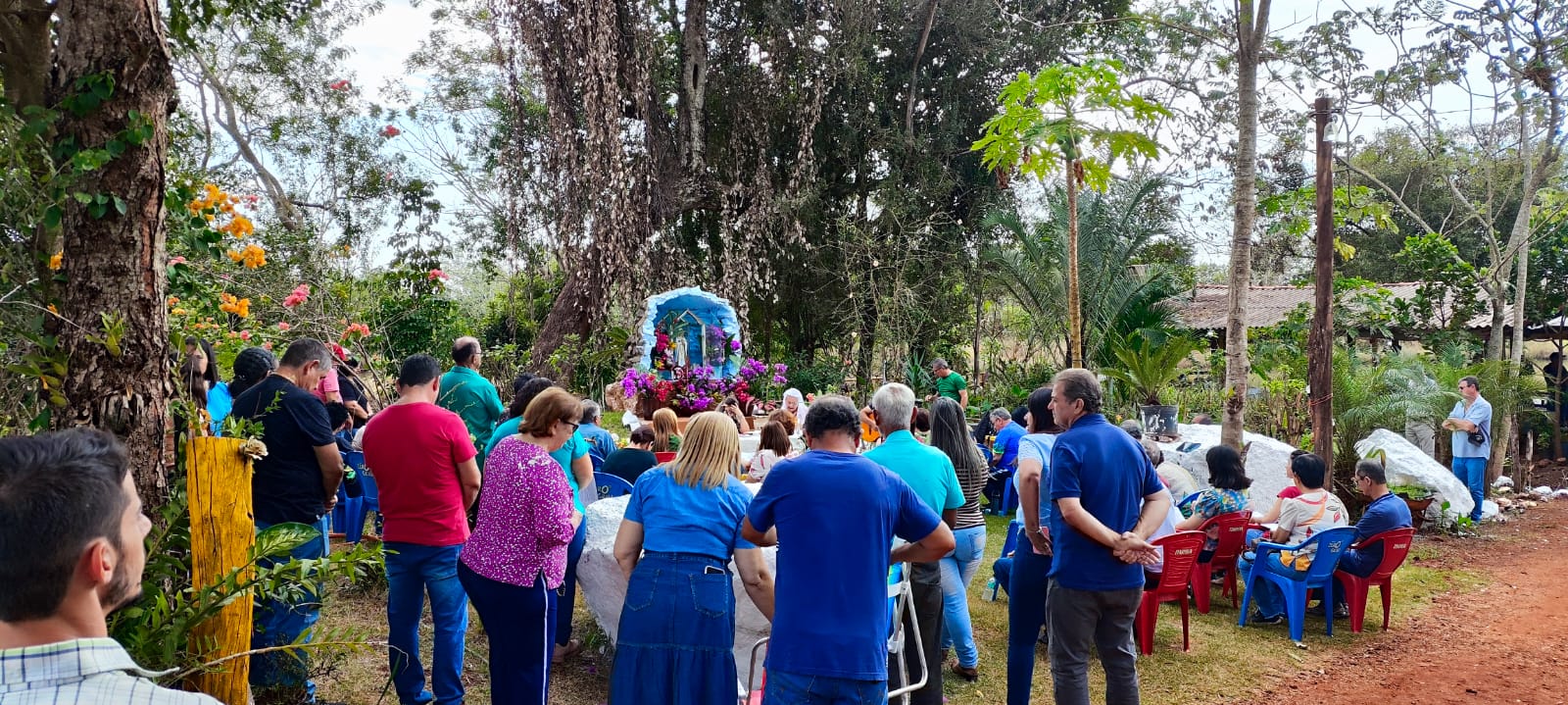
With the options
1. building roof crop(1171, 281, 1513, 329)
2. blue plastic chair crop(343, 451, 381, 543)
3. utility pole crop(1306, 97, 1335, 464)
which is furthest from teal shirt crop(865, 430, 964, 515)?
building roof crop(1171, 281, 1513, 329)

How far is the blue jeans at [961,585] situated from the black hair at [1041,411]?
0.68 m

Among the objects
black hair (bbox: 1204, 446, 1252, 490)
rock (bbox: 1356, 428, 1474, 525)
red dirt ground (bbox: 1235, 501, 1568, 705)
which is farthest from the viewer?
rock (bbox: 1356, 428, 1474, 525)

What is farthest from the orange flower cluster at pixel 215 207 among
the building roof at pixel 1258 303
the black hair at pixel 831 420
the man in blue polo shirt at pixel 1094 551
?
the building roof at pixel 1258 303

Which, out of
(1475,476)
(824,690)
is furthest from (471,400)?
(1475,476)

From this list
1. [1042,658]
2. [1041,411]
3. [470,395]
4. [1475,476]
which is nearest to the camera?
[1041,411]

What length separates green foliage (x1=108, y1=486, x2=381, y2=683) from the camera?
253 centimetres

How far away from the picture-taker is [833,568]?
9.12 feet

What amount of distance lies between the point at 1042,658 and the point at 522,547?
331 cm

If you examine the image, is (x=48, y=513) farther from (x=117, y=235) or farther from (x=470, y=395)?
(x=470, y=395)

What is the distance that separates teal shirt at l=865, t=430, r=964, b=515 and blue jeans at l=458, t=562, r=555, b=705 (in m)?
1.43

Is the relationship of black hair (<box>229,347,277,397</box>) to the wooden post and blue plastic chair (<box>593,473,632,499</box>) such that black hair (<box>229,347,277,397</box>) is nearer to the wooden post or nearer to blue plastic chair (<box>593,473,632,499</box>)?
the wooden post

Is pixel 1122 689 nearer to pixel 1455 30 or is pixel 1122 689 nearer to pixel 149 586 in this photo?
pixel 149 586

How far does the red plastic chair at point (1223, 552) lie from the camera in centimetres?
611

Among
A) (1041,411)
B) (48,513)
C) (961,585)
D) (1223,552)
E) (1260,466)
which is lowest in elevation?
(1223,552)
